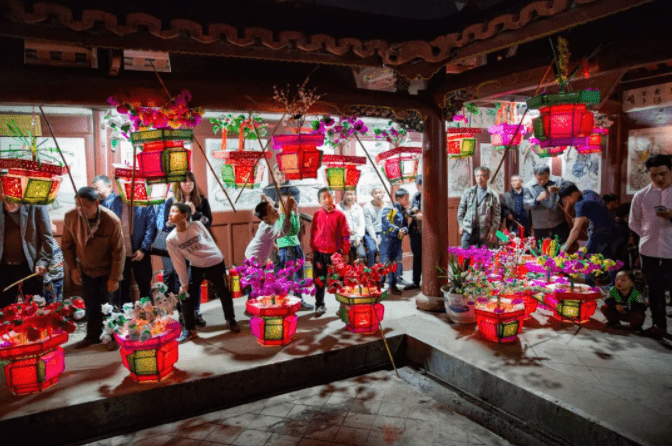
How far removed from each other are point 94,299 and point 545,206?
26.1ft

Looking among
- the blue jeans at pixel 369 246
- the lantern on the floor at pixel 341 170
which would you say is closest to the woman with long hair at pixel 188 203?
the lantern on the floor at pixel 341 170

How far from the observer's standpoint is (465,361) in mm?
5312

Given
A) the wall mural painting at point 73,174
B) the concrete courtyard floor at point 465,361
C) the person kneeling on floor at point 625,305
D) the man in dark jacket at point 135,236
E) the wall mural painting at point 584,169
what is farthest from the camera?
the wall mural painting at point 584,169

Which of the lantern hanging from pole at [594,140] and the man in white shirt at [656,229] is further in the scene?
the lantern hanging from pole at [594,140]

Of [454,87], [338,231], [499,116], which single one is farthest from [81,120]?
[499,116]

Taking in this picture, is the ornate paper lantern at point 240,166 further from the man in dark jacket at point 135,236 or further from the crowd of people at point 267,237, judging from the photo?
the man in dark jacket at point 135,236

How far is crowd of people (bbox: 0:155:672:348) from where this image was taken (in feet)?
19.4

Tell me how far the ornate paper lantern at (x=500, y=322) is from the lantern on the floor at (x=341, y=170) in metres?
2.43

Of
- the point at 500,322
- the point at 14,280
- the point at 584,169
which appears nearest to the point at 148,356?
the point at 14,280

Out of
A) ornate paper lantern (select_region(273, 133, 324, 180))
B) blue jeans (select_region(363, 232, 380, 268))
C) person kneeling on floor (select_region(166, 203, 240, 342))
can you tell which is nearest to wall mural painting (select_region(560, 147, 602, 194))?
blue jeans (select_region(363, 232, 380, 268))

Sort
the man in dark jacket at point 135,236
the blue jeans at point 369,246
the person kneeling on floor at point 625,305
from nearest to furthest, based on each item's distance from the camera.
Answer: the person kneeling on floor at point 625,305 < the man in dark jacket at point 135,236 < the blue jeans at point 369,246

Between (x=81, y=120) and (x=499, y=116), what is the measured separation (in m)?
7.58

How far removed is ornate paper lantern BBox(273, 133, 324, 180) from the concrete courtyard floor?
2227 millimetres

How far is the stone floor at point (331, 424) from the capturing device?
14.1ft
